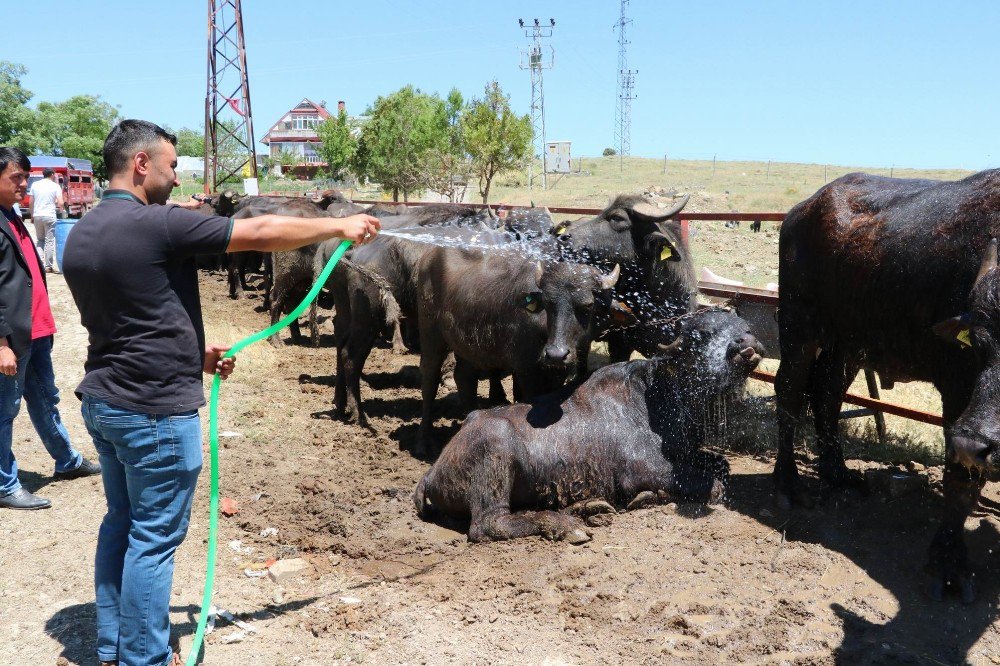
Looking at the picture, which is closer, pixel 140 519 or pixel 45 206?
pixel 140 519

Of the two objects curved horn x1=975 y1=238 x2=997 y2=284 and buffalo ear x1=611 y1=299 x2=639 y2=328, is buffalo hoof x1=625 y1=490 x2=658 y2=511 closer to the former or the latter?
buffalo ear x1=611 y1=299 x2=639 y2=328

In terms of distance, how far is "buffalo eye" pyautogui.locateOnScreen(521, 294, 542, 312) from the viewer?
646cm

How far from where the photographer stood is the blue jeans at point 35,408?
602 centimetres

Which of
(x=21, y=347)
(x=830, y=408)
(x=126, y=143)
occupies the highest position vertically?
(x=126, y=143)

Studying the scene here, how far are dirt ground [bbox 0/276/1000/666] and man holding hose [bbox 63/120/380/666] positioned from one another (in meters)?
0.72

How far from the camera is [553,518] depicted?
571 centimetres

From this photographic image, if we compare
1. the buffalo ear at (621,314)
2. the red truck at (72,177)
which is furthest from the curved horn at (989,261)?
the red truck at (72,177)

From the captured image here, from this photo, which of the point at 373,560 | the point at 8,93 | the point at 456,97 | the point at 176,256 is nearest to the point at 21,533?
the point at 373,560

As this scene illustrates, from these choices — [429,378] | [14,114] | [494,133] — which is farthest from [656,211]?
[14,114]

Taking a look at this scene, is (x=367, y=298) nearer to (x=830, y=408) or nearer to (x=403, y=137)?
(x=830, y=408)

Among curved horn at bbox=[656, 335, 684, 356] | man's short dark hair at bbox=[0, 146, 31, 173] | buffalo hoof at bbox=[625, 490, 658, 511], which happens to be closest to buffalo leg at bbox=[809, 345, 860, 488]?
curved horn at bbox=[656, 335, 684, 356]

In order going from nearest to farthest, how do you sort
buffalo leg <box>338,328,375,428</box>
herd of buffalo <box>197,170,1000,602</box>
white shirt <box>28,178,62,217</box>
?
1. herd of buffalo <box>197,170,1000,602</box>
2. buffalo leg <box>338,328,375,428</box>
3. white shirt <box>28,178,62,217</box>

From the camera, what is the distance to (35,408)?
6.46 metres

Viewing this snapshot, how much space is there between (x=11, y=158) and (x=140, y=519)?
3.56 meters
